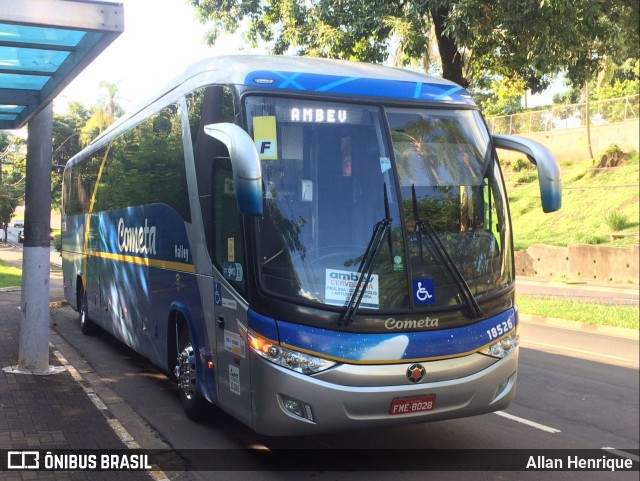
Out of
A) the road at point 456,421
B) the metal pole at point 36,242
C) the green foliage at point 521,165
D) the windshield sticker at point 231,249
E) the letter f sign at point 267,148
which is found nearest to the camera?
the letter f sign at point 267,148

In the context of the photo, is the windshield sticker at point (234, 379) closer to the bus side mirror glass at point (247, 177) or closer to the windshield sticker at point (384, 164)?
the bus side mirror glass at point (247, 177)

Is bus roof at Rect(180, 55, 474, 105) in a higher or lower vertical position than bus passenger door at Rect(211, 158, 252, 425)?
higher

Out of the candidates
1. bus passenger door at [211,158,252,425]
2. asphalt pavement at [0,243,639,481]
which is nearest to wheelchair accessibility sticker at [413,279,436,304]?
bus passenger door at [211,158,252,425]

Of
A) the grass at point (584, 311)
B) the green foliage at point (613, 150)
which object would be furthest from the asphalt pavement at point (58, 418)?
the green foliage at point (613, 150)

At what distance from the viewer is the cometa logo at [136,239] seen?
798 cm

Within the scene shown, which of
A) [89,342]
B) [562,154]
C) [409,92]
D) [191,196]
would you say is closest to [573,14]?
[409,92]

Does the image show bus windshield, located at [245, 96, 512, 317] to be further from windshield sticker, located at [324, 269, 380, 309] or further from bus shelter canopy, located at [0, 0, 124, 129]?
bus shelter canopy, located at [0, 0, 124, 129]

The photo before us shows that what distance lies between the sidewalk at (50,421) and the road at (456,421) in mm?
331

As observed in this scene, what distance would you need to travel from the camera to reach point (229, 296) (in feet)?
18.6

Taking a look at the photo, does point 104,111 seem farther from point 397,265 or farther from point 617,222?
point 397,265

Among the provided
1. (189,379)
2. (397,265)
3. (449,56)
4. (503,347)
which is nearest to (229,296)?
(397,265)

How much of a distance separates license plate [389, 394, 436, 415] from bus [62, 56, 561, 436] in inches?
0.7

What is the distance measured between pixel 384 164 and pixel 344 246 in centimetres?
77

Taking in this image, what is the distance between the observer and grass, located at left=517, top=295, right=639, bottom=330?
15.6 meters
